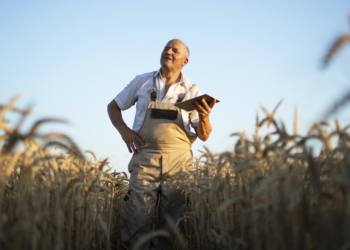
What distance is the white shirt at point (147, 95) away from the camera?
14.0 ft

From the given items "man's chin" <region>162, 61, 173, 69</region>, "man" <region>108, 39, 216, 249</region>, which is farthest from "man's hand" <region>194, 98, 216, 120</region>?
"man's chin" <region>162, 61, 173, 69</region>

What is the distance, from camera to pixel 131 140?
13.7 feet

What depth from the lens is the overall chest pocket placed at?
409cm

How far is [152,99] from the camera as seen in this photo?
4.21m

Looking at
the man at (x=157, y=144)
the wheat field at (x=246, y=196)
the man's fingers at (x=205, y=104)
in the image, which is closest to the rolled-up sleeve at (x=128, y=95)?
the man at (x=157, y=144)

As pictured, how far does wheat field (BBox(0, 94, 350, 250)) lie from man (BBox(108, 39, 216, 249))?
0.91 m

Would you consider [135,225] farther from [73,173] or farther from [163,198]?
[73,173]

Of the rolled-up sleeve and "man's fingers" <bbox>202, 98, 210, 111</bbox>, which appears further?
the rolled-up sleeve

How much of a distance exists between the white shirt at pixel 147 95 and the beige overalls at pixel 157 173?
0.42ft

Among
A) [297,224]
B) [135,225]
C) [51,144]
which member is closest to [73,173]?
Answer: [51,144]

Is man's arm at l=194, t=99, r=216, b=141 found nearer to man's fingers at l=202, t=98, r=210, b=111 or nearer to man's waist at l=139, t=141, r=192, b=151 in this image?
man's fingers at l=202, t=98, r=210, b=111

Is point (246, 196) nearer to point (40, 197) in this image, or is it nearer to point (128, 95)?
point (40, 197)

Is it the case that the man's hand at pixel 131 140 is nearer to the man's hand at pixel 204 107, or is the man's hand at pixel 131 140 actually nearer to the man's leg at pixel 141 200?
the man's leg at pixel 141 200

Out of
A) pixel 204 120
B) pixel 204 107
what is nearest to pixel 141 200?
pixel 204 120
